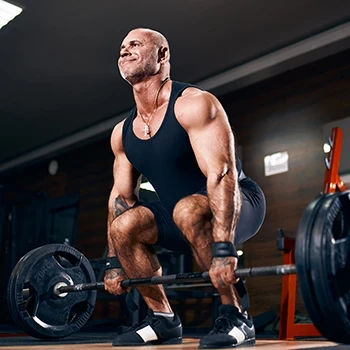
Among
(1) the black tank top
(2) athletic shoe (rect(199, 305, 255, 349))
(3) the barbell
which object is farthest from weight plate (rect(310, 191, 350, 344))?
(1) the black tank top

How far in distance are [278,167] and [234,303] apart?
9.15ft

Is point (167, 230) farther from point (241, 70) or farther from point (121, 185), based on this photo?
point (241, 70)

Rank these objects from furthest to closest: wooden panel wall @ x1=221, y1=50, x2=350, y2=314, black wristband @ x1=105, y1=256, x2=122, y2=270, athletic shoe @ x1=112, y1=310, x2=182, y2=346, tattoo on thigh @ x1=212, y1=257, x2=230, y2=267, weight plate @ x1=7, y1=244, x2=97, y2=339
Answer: wooden panel wall @ x1=221, y1=50, x2=350, y2=314, weight plate @ x1=7, y1=244, x2=97, y2=339, black wristband @ x1=105, y1=256, x2=122, y2=270, athletic shoe @ x1=112, y1=310, x2=182, y2=346, tattoo on thigh @ x1=212, y1=257, x2=230, y2=267

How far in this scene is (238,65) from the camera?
482 cm

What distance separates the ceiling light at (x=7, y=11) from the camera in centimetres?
390

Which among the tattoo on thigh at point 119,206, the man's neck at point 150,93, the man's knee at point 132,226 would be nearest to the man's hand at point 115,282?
the man's knee at point 132,226

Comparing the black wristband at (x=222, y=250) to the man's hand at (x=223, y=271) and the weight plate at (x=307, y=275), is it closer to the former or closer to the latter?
the man's hand at (x=223, y=271)

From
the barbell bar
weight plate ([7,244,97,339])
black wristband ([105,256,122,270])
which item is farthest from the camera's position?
weight plate ([7,244,97,339])

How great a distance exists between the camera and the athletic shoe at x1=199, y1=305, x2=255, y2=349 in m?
1.82

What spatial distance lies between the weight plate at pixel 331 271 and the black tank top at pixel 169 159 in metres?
0.67

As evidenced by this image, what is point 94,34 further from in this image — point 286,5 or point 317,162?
point 317,162

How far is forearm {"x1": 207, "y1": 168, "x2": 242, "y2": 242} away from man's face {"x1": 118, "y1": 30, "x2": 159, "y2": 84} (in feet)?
1.69

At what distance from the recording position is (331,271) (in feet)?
4.49

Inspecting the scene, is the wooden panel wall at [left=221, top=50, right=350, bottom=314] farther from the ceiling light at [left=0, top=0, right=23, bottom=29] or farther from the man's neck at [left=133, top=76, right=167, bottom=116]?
the man's neck at [left=133, top=76, right=167, bottom=116]
